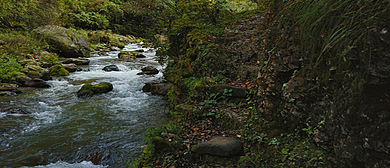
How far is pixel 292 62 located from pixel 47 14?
780 inches

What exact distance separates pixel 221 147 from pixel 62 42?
1549cm

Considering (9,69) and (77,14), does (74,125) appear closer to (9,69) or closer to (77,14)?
(9,69)

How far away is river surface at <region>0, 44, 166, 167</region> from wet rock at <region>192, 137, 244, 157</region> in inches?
72.3

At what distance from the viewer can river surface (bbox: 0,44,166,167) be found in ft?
14.2

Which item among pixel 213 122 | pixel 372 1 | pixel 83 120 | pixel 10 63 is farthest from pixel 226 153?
pixel 10 63

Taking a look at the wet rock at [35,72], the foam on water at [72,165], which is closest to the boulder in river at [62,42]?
the wet rock at [35,72]

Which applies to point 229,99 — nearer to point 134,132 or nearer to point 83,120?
point 134,132

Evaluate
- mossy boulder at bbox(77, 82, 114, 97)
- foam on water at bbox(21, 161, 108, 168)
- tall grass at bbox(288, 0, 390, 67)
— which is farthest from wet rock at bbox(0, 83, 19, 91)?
tall grass at bbox(288, 0, 390, 67)

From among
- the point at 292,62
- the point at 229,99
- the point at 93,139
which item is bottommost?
the point at 93,139

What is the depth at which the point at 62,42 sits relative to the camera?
1511 cm

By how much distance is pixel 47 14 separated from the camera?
690 inches

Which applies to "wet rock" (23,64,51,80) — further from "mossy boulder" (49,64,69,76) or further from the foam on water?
the foam on water

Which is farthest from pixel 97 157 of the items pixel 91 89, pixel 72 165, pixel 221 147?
pixel 91 89

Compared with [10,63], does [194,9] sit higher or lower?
higher
